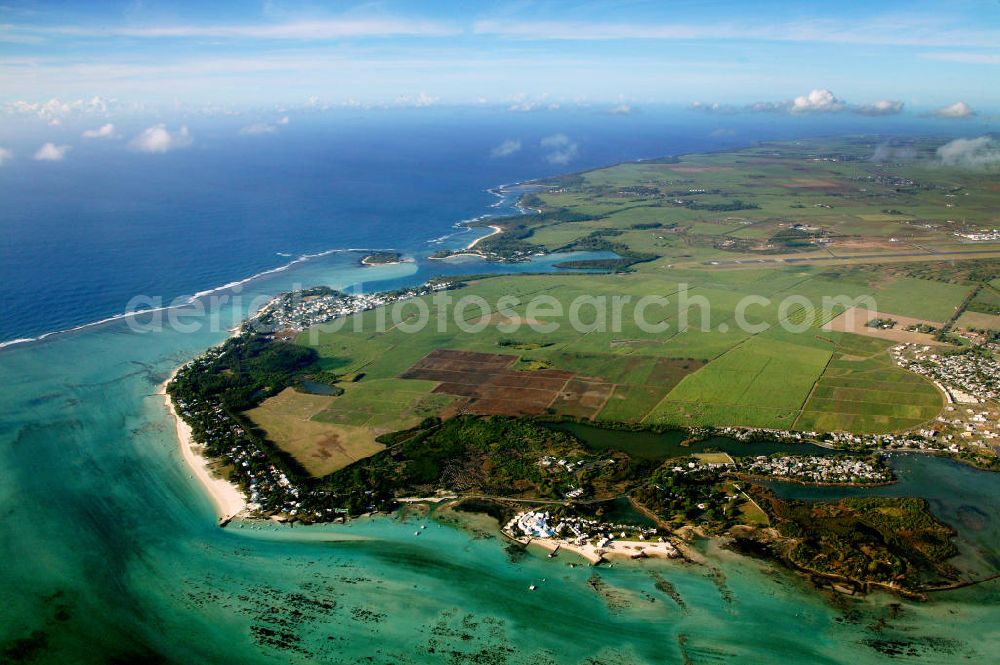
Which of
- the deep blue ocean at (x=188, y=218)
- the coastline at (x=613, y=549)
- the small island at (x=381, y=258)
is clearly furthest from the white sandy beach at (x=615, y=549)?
the small island at (x=381, y=258)

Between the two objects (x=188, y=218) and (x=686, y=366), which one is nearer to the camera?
(x=686, y=366)

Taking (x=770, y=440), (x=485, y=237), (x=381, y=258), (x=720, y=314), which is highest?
(x=485, y=237)

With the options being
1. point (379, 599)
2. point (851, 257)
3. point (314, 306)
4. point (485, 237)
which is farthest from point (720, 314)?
point (485, 237)

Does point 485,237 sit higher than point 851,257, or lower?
higher

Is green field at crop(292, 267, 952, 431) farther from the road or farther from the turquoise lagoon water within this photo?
the road

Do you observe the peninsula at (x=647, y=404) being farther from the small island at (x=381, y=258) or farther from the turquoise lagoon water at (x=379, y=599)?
the small island at (x=381, y=258)

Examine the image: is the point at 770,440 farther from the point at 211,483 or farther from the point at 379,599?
the point at 211,483
